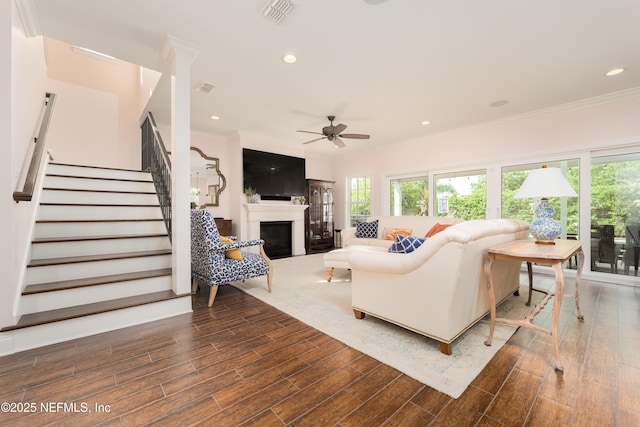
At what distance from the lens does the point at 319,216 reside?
24.0 feet

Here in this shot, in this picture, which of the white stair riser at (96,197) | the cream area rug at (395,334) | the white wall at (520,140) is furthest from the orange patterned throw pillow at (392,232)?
the white stair riser at (96,197)

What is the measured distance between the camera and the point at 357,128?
541 cm

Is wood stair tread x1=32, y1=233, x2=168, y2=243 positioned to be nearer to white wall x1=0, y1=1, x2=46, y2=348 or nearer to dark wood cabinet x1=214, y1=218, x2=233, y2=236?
white wall x1=0, y1=1, x2=46, y2=348

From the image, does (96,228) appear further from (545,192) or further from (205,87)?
(545,192)

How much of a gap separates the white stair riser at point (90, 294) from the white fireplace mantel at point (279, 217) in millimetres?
3012

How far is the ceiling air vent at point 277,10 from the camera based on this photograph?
2127mm

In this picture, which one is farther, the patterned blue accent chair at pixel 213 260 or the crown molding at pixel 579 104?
the crown molding at pixel 579 104

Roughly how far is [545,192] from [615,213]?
2.88m

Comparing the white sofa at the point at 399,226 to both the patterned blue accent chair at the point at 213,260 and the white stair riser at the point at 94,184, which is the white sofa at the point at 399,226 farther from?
the white stair riser at the point at 94,184

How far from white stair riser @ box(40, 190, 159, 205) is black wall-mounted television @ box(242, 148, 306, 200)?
2186 mm

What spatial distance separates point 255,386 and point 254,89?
3.62 meters

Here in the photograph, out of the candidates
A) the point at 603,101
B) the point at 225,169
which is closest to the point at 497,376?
the point at 603,101

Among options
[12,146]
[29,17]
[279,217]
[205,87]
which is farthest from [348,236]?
[29,17]

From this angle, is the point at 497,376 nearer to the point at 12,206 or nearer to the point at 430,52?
the point at 430,52
